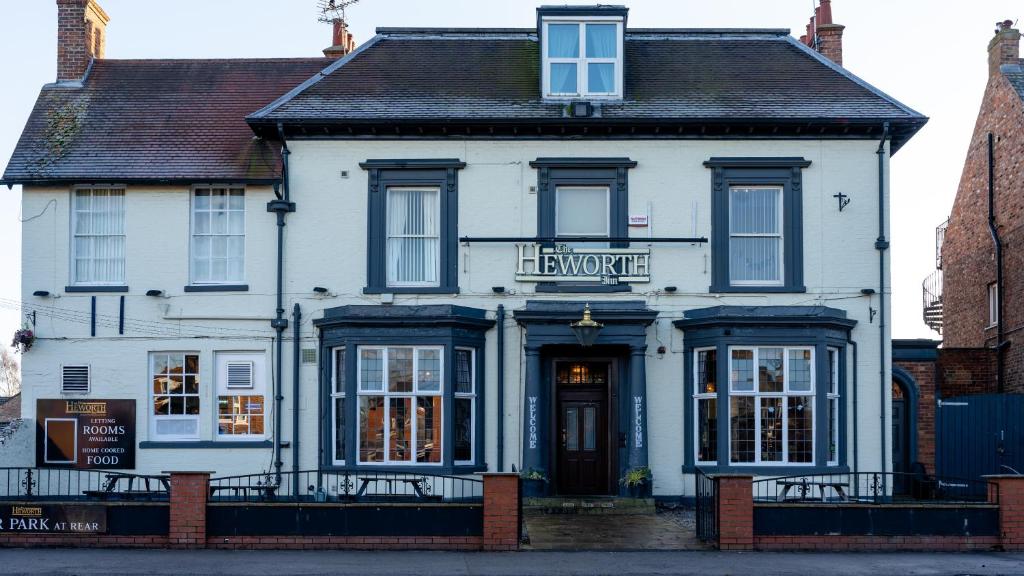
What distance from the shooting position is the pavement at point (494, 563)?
47.5 feet

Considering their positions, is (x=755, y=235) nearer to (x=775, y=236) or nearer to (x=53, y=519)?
(x=775, y=236)

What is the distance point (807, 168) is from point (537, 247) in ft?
16.9

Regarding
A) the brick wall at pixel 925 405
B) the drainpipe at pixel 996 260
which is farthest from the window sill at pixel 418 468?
the drainpipe at pixel 996 260

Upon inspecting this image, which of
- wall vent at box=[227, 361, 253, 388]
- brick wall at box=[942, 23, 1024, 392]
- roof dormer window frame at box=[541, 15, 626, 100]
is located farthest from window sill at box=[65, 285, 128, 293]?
brick wall at box=[942, 23, 1024, 392]

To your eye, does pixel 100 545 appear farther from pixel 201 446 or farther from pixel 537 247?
pixel 537 247

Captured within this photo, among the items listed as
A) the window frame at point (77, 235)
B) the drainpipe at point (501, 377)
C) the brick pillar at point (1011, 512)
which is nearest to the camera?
the brick pillar at point (1011, 512)

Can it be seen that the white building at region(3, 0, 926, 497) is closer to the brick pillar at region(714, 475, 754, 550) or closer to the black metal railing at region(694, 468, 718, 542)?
the black metal railing at region(694, 468, 718, 542)

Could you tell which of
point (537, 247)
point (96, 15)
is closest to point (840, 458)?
point (537, 247)

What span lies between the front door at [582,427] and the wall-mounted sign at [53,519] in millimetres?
8727

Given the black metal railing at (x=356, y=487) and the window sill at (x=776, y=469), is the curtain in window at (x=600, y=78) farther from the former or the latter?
the black metal railing at (x=356, y=487)

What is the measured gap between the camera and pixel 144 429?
70.3ft

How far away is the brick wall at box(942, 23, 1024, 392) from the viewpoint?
26.6 m

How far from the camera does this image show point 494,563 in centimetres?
1506

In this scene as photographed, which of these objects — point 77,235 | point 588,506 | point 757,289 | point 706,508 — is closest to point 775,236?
point 757,289
